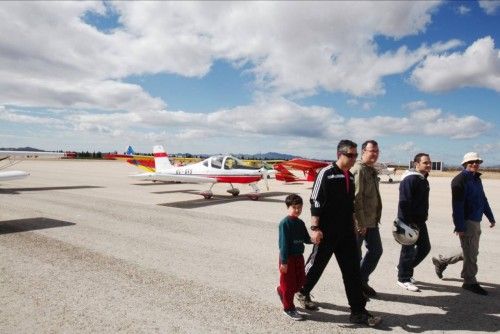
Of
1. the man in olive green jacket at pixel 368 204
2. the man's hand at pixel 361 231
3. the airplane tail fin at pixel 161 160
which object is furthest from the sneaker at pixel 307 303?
the airplane tail fin at pixel 161 160

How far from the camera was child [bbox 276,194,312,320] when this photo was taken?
4086 mm

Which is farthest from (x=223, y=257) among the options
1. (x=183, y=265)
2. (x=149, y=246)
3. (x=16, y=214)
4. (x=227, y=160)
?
(x=227, y=160)

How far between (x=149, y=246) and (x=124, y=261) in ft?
3.51

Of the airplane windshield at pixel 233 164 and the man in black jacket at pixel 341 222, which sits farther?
the airplane windshield at pixel 233 164

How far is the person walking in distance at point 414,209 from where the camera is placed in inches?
191

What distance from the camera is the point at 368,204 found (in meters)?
4.64

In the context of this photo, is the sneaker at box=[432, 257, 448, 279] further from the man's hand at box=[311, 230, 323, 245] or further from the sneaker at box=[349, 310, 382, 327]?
the man's hand at box=[311, 230, 323, 245]

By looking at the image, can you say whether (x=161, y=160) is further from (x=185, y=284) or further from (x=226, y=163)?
(x=185, y=284)

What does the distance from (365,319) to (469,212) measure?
2.38 metres

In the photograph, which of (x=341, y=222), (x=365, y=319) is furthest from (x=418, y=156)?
(x=365, y=319)

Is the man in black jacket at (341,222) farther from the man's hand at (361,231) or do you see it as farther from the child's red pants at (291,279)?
the man's hand at (361,231)

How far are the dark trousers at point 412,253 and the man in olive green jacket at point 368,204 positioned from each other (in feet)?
1.95

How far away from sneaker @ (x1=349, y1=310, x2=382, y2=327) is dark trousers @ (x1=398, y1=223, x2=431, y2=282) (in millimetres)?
1330

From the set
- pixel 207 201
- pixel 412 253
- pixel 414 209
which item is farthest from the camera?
pixel 207 201
